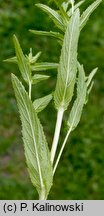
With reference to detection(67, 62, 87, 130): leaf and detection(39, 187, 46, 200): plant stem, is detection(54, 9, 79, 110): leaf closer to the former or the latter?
detection(67, 62, 87, 130): leaf

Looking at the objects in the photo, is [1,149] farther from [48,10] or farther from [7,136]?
[48,10]

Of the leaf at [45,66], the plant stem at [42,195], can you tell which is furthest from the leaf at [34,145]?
the leaf at [45,66]

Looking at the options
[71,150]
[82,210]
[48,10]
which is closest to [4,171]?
[71,150]

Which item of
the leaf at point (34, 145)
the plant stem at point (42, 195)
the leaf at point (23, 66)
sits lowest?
the plant stem at point (42, 195)

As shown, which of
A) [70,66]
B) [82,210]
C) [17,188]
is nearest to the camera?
[70,66]

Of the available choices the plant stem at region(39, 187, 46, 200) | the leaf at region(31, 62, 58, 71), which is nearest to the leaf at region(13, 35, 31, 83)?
the leaf at region(31, 62, 58, 71)

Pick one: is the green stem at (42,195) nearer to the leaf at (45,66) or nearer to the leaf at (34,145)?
the leaf at (34,145)

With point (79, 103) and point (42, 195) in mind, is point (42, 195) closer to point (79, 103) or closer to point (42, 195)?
point (42, 195)

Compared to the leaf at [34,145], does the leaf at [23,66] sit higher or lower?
higher
